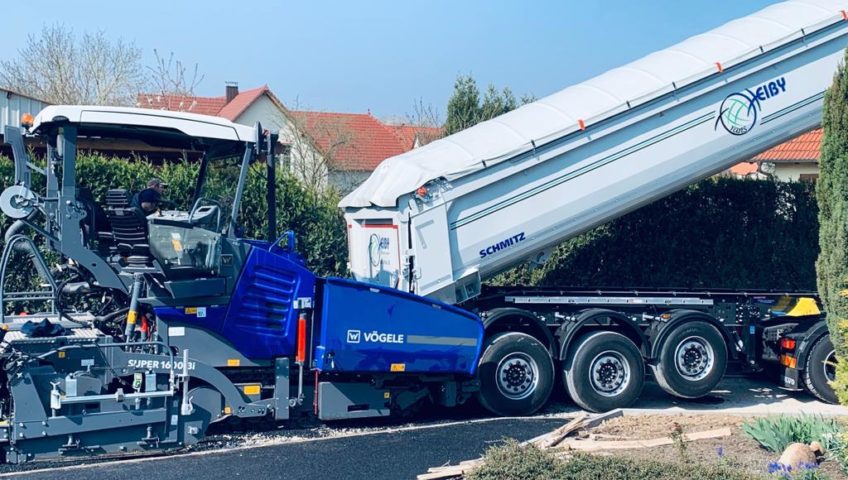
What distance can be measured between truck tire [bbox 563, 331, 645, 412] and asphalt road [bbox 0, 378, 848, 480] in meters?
0.34

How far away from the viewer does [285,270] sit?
8711 millimetres

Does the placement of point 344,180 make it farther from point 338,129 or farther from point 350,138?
point 350,138

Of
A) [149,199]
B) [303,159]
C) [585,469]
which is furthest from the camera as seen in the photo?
[303,159]

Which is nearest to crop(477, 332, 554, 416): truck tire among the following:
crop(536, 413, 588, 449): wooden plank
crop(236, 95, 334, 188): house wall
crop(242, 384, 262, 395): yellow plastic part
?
crop(536, 413, 588, 449): wooden plank

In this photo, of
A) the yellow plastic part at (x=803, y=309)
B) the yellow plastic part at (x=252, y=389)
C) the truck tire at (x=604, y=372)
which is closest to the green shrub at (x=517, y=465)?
the yellow plastic part at (x=252, y=389)

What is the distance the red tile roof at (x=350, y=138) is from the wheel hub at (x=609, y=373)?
519 inches

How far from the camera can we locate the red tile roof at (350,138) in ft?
80.2

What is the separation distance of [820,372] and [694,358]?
153 centimetres

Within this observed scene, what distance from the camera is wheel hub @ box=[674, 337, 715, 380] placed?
10.7 m

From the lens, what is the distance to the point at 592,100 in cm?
1026

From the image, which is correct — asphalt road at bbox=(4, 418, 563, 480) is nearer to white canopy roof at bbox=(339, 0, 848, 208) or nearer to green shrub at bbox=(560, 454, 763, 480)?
green shrub at bbox=(560, 454, 763, 480)

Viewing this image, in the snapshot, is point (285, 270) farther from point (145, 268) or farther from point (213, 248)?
point (145, 268)

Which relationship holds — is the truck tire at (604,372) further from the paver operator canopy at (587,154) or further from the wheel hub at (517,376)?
the paver operator canopy at (587,154)

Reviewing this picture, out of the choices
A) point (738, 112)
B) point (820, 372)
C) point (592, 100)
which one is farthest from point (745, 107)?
point (820, 372)
